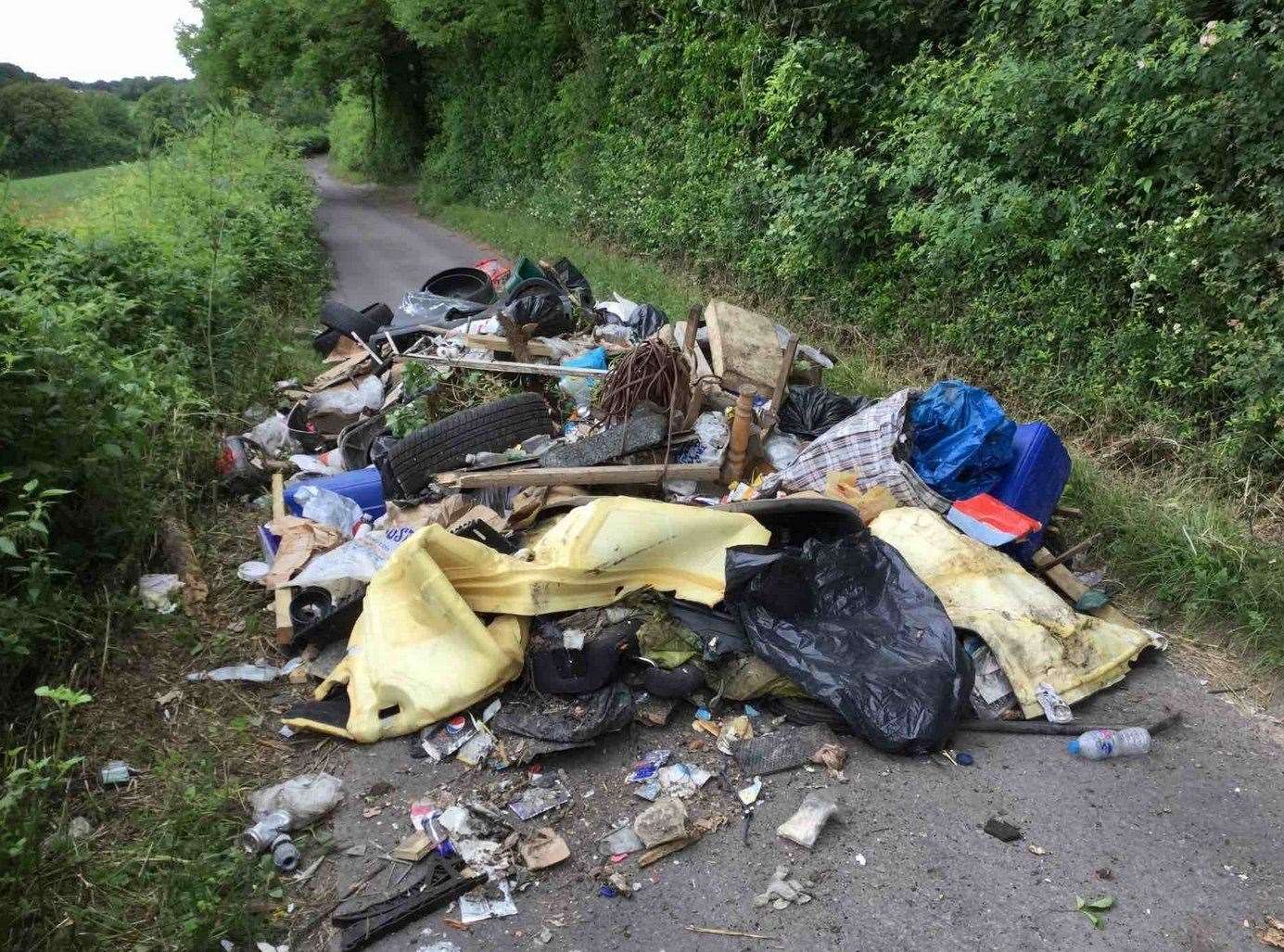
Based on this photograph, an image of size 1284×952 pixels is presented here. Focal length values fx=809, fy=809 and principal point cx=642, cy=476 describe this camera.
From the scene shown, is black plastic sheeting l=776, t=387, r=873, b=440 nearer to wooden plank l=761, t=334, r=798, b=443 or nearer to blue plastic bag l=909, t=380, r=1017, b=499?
wooden plank l=761, t=334, r=798, b=443

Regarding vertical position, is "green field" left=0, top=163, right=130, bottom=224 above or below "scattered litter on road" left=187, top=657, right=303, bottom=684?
above

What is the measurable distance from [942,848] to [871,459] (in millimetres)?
2320

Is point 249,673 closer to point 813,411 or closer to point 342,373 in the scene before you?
point 813,411

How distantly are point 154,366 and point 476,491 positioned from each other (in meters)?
2.85

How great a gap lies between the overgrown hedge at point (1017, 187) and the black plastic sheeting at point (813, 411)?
1.44m

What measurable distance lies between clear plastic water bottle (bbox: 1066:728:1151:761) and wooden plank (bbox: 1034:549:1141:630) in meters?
0.82

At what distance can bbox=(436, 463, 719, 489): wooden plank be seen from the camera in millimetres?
4754

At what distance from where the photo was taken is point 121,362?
4332 millimetres

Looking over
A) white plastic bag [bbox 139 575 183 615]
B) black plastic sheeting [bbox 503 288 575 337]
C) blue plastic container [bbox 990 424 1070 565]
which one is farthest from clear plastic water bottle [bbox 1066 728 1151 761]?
black plastic sheeting [bbox 503 288 575 337]

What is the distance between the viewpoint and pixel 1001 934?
100 inches

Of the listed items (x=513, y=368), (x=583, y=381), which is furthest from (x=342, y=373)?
(x=583, y=381)

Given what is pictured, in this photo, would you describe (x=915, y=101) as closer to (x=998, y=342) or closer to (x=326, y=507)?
(x=998, y=342)

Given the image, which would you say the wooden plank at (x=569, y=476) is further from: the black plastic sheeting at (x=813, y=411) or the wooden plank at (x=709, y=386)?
the black plastic sheeting at (x=813, y=411)

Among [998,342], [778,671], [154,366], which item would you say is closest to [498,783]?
[778,671]
